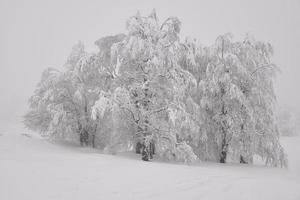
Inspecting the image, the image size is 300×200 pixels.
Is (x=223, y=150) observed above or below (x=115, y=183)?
above

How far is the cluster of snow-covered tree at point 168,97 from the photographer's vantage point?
49.2 ft

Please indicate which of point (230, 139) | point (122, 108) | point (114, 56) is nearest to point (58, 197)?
point (122, 108)

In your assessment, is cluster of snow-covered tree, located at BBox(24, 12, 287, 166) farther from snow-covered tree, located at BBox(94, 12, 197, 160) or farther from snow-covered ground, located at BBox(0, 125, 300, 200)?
snow-covered ground, located at BBox(0, 125, 300, 200)

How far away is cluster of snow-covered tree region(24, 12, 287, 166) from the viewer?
15.0 metres

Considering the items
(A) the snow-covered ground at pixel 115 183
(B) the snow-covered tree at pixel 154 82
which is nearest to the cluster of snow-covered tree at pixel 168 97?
(B) the snow-covered tree at pixel 154 82

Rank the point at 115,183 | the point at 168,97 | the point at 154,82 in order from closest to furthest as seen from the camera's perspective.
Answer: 1. the point at 115,183
2. the point at 154,82
3. the point at 168,97

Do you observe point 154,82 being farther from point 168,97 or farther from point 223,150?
point 223,150

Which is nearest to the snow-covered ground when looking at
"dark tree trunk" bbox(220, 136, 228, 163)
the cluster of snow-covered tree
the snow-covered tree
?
the cluster of snow-covered tree

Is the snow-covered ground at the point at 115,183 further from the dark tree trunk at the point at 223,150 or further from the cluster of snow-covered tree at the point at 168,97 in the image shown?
the dark tree trunk at the point at 223,150

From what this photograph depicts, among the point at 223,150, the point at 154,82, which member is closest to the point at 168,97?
the point at 154,82

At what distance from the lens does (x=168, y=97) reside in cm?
1597

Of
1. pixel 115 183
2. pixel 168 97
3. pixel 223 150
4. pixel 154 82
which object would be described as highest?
pixel 154 82

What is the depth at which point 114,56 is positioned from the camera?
15.5m

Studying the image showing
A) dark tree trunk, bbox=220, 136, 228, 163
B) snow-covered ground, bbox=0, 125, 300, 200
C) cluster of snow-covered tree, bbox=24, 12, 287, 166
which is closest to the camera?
snow-covered ground, bbox=0, 125, 300, 200
